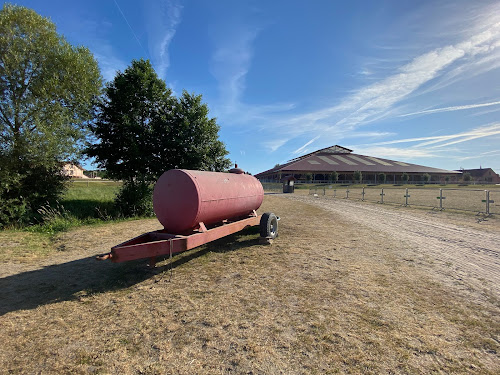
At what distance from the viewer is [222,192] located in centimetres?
635

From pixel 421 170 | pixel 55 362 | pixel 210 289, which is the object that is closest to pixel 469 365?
pixel 210 289

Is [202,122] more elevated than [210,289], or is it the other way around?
[202,122]

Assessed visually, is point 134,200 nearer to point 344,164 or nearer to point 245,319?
point 245,319

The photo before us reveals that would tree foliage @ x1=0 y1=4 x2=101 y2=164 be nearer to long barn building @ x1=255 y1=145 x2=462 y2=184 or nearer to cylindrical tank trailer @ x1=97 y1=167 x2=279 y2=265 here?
cylindrical tank trailer @ x1=97 y1=167 x2=279 y2=265

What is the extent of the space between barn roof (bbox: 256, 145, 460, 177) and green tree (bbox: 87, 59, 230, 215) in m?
45.0

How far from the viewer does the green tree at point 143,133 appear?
13109mm

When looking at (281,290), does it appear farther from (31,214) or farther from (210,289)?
(31,214)

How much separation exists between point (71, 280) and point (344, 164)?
67697 millimetres

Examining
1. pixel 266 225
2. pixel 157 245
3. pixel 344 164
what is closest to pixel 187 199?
pixel 157 245

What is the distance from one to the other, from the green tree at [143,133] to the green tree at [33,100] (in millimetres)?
1479

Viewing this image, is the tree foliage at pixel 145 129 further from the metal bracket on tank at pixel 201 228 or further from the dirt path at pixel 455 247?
the dirt path at pixel 455 247

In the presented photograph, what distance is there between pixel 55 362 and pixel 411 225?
1267 centimetres

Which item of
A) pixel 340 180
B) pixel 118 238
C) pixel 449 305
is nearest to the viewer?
pixel 449 305

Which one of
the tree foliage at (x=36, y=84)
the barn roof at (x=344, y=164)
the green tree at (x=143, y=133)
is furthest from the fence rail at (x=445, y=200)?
the barn roof at (x=344, y=164)
